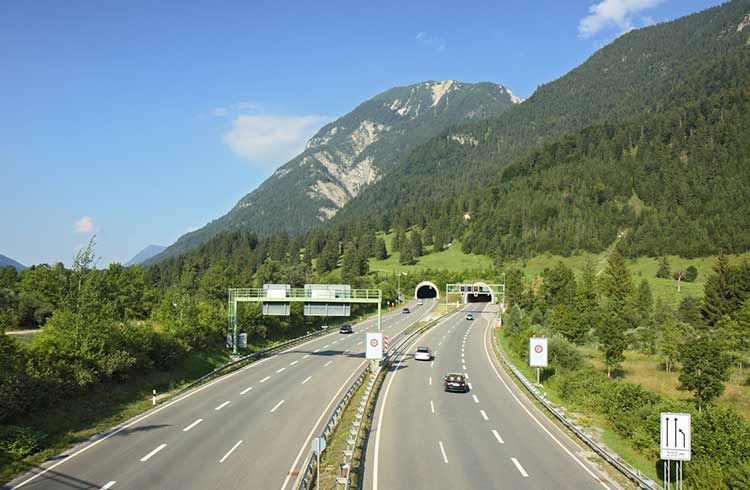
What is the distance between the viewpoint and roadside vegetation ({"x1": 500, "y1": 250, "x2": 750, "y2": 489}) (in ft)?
68.6

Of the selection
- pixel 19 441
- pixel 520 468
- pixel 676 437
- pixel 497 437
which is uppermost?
pixel 676 437

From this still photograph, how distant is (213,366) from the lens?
44.5 m

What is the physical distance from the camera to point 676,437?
17406mm

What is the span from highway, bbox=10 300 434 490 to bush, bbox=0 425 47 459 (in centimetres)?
135

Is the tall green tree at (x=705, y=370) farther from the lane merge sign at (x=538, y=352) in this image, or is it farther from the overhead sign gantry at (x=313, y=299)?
the overhead sign gantry at (x=313, y=299)

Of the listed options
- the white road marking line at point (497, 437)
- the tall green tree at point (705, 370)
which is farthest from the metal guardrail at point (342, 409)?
the tall green tree at point (705, 370)

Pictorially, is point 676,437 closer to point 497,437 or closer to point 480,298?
point 497,437

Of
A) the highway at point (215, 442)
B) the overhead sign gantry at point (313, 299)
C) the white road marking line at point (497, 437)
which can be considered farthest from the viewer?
the overhead sign gantry at point (313, 299)

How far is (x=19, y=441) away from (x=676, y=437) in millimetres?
24388

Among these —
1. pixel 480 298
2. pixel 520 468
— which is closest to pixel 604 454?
pixel 520 468

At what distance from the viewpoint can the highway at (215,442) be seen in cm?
1816

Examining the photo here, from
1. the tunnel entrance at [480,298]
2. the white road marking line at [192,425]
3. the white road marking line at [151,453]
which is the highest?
the white road marking line at [151,453]

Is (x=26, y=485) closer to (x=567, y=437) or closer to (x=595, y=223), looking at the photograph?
(x=567, y=437)

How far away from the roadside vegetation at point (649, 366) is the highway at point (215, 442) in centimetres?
1472
